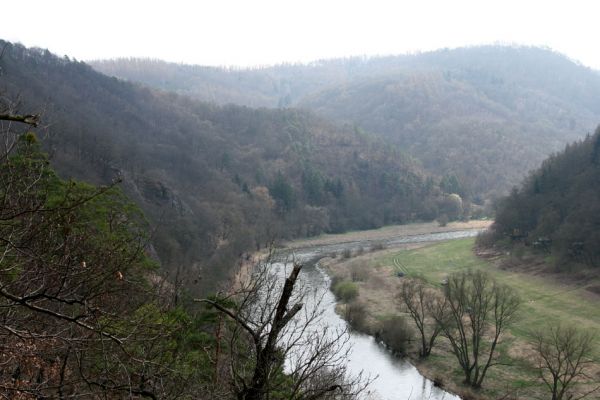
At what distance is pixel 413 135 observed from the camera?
620ft

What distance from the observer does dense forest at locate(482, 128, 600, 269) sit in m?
51.7

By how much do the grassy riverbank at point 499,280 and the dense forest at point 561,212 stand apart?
403cm

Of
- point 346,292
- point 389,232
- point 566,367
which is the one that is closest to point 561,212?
point 346,292

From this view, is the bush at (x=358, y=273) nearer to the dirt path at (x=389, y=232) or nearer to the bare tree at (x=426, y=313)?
the bare tree at (x=426, y=313)

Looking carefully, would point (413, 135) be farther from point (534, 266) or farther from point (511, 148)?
point (534, 266)

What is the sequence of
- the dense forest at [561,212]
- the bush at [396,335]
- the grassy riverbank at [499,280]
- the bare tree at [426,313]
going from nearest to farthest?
the grassy riverbank at [499,280], the bare tree at [426,313], the bush at [396,335], the dense forest at [561,212]

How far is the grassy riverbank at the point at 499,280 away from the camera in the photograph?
30.2 metres

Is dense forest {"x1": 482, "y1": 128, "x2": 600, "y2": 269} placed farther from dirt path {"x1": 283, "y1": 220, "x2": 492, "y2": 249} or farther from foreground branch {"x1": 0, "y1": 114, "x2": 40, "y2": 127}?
foreground branch {"x1": 0, "y1": 114, "x2": 40, "y2": 127}

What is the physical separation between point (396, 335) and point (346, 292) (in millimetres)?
11561

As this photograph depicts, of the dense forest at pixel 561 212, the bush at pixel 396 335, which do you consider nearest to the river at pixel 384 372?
the bush at pixel 396 335

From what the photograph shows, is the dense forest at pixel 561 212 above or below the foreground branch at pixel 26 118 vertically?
below

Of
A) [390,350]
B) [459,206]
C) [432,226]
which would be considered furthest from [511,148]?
[390,350]

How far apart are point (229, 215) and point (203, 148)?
5008 cm

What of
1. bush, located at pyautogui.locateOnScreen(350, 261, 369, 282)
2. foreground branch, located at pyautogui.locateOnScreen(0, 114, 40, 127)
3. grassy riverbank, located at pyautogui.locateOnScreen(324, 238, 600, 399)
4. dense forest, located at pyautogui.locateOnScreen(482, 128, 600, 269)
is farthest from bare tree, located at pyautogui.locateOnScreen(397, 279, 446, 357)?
foreground branch, located at pyautogui.locateOnScreen(0, 114, 40, 127)
